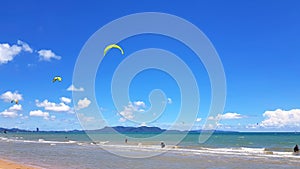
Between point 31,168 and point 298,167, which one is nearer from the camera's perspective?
point 31,168

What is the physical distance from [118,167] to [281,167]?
36.8ft

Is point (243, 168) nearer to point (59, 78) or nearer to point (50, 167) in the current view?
point (50, 167)

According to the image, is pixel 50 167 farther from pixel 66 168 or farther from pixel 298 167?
pixel 298 167

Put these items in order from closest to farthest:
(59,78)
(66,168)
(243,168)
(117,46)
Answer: (117,46)
(66,168)
(243,168)
(59,78)

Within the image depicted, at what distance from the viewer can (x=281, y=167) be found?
977 inches

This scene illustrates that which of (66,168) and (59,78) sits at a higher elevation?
(59,78)

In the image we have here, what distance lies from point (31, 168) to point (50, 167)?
131 cm

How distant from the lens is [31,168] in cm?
2173

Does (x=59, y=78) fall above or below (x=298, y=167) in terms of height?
above

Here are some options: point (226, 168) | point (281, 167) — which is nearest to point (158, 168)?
point (226, 168)

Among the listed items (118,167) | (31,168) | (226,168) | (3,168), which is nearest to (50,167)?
(31,168)

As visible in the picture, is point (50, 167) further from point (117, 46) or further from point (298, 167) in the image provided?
point (298, 167)

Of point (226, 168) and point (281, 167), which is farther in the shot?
point (281, 167)

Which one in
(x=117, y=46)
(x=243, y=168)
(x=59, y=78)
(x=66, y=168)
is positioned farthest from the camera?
(x=59, y=78)
